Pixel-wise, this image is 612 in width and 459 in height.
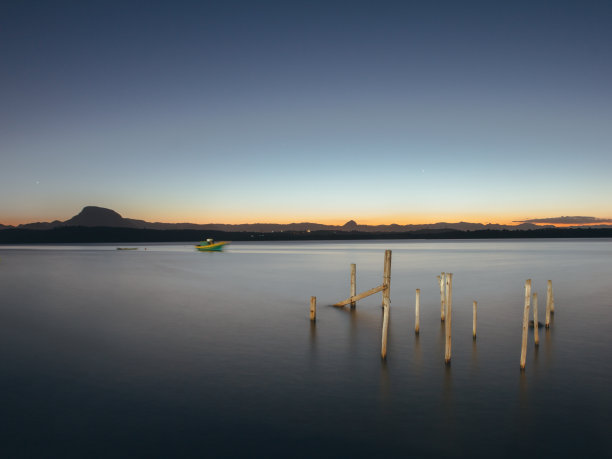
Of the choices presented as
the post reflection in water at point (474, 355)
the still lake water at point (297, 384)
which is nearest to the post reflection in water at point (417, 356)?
the still lake water at point (297, 384)

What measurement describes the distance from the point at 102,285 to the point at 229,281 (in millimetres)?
11460

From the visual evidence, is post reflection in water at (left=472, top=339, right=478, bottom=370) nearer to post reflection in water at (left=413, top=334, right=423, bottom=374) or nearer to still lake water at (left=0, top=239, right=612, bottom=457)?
still lake water at (left=0, top=239, right=612, bottom=457)

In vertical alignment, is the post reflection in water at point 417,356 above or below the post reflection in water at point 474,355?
below

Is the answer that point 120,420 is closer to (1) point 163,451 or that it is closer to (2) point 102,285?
(1) point 163,451

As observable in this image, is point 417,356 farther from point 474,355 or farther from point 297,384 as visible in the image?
point 297,384

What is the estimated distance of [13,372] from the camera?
48.0ft

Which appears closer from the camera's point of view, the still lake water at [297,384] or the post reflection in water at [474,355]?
the still lake water at [297,384]

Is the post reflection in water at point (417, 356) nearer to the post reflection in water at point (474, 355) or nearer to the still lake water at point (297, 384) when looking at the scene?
the still lake water at point (297, 384)

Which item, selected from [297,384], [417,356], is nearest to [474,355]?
[417,356]

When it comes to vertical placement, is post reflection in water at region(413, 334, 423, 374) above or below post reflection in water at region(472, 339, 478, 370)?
below

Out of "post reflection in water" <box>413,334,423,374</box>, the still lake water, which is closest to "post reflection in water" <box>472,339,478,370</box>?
the still lake water

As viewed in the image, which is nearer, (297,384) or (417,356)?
(297,384)

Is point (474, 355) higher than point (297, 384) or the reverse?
higher

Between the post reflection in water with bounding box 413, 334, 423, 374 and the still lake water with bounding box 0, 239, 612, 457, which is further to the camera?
the post reflection in water with bounding box 413, 334, 423, 374
